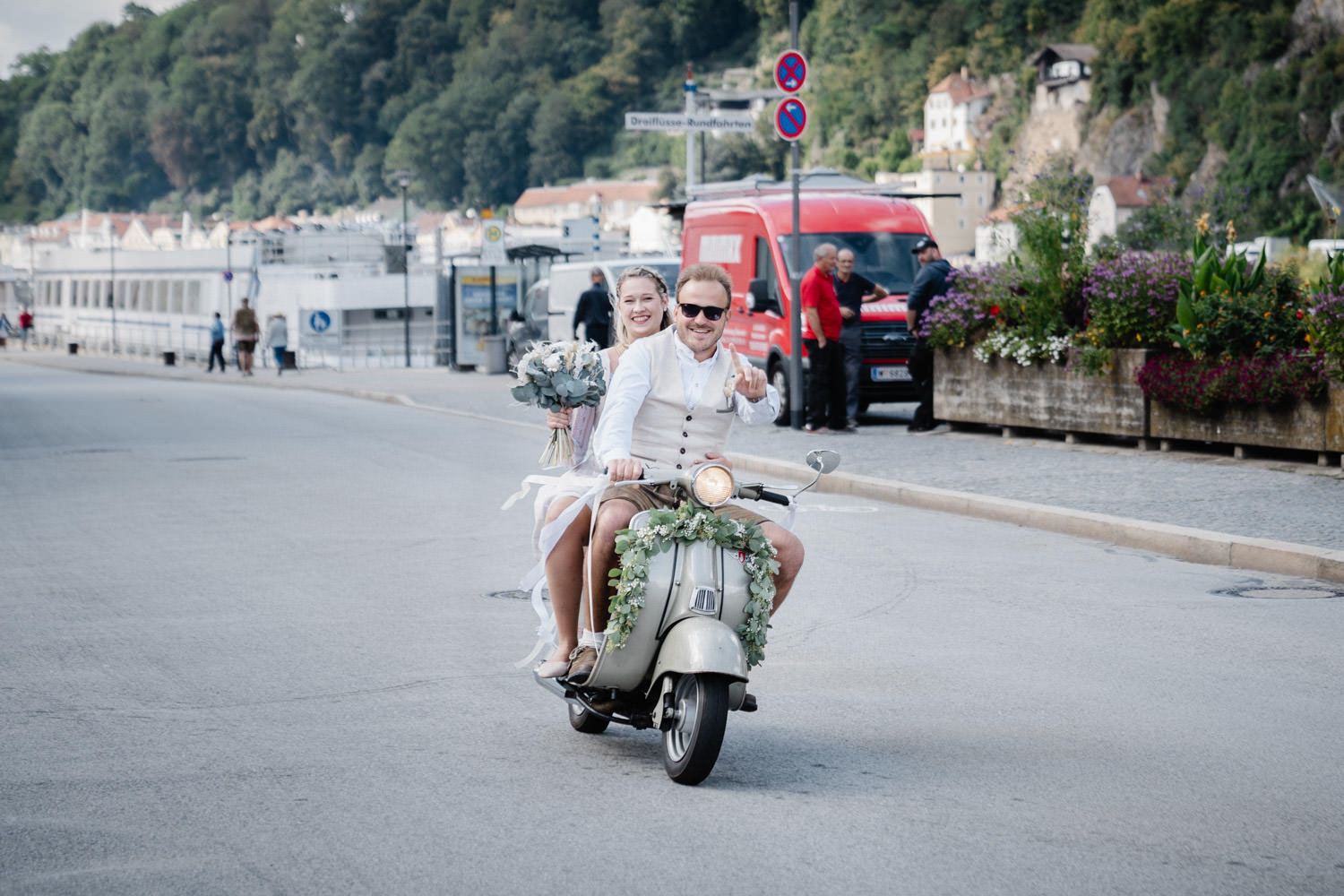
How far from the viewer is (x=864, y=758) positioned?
5699 mm

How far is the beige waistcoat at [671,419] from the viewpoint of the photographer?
18.9 feet

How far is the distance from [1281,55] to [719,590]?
10587cm

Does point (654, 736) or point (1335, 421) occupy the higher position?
point (1335, 421)

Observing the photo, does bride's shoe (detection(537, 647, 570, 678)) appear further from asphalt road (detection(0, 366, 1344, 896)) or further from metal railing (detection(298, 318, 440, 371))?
metal railing (detection(298, 318, 440, 371))

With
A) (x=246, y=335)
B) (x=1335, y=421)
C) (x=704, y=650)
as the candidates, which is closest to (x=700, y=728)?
(x=704, y=650)

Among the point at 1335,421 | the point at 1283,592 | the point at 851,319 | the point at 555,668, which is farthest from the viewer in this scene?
the point at 851,319

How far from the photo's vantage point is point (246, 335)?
139 ft

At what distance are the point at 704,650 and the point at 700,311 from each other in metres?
1.13

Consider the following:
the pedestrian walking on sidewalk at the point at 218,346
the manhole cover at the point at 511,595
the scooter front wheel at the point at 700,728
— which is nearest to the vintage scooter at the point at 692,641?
the scooter front wheel at the point at 700,728

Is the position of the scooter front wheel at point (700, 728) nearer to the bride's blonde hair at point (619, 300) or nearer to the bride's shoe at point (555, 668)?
the bride's shoe at point (555, 668)

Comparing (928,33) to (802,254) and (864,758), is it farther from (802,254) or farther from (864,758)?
(864,758)

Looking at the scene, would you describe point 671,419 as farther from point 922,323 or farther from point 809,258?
point 809,258

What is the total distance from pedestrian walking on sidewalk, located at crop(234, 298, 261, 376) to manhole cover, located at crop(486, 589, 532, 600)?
112ft

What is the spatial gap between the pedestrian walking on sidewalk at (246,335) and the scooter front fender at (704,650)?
37.8m
